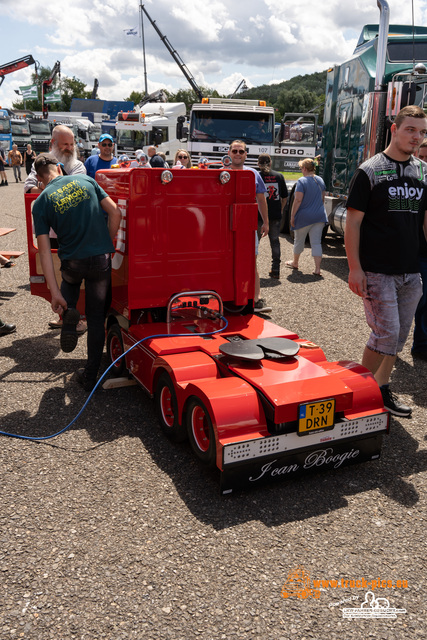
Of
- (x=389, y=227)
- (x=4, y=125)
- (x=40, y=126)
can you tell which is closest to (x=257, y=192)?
(x=389, y=227)

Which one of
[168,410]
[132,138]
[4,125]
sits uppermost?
[4,125]

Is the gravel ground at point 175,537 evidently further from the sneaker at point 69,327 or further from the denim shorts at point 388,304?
the denim shorts at point 388,304

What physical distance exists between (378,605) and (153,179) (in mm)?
3224

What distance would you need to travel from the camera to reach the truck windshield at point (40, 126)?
40.6m

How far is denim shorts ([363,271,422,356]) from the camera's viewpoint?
3.85 meters

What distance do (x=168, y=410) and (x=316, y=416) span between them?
1168mm

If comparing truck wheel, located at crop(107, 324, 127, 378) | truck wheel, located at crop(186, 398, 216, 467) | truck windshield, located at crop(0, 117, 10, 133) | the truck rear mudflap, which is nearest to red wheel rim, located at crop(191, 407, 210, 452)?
truck wheel, located at crop(186, 398, 216, 467)

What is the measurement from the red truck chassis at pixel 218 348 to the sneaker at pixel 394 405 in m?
0.58

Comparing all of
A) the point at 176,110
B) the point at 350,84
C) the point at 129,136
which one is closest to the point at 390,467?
the point at 350,84

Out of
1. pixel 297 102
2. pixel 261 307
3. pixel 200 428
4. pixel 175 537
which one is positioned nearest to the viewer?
pixel 175 537

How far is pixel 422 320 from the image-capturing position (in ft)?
18.2

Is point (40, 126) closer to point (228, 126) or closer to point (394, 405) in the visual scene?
point (228, 126)

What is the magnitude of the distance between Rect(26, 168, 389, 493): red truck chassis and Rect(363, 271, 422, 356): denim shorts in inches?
11.7

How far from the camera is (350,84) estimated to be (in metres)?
10.2
